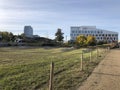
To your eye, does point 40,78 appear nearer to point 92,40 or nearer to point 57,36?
point 92,40

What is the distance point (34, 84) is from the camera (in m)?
12.5

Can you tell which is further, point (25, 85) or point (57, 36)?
point (57, 36)

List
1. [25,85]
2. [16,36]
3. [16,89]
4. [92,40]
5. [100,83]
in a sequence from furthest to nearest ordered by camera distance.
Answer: [16,36] → [92,40] → [100,83] → [25,85] → [16,89]

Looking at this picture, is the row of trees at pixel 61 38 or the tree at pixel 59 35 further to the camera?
the tree at pixel 59 35

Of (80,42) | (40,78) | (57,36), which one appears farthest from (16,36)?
(40,78)

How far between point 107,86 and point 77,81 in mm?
1751

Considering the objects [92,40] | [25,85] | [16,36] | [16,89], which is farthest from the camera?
[16,36]

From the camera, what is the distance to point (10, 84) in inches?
481

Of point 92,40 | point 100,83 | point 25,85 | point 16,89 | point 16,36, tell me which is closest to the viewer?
point 16,89

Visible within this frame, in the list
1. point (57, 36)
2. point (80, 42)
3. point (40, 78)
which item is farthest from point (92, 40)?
point (40, 78)

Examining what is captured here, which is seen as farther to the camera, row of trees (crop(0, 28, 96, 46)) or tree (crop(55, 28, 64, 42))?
tree (crop(55, 28, 64, 42))

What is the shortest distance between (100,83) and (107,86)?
843 mm

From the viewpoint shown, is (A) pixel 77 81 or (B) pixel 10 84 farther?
(A) pixel 77 81

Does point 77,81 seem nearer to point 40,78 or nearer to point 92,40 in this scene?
point 40,78
